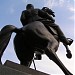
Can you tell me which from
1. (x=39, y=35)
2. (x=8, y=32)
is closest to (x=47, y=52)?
(x=39, y=35)

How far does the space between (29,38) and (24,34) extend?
15cm

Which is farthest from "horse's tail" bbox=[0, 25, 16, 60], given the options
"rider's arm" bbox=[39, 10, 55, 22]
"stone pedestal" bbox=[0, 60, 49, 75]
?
"rider's arm" bbox=[39, 10, 55, 22]

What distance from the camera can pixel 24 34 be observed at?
23.0ft

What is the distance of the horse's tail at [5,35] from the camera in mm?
6589

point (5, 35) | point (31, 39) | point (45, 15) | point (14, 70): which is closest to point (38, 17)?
point (45, 15)

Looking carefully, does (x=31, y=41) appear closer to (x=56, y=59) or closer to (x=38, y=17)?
(x=56, y=59)

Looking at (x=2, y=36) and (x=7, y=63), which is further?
(x=2, y=36)

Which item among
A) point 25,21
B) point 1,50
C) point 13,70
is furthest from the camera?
point 25,21

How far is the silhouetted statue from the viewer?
6789mm

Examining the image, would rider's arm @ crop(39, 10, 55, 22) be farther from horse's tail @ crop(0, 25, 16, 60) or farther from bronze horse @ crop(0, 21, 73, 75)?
horse's tail @ crop(0, 25, 16, 60)

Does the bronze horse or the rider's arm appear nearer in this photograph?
the bronze horse

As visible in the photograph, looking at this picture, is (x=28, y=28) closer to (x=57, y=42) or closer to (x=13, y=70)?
(x=57, y=42)

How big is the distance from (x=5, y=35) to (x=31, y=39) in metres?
0.61

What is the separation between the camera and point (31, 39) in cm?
695
